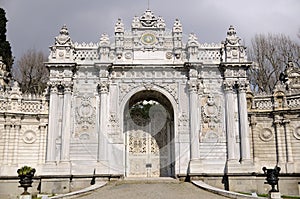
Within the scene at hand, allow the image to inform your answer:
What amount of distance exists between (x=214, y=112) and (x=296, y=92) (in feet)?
16.2

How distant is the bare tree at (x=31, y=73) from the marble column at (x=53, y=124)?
11.1 meters

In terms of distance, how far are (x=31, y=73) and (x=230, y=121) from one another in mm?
18631

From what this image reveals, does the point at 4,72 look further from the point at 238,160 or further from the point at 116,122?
the point at 238,160

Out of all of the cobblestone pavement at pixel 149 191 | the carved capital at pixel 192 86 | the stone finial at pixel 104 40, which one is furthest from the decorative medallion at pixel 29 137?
the carved capital at pixel 192 86

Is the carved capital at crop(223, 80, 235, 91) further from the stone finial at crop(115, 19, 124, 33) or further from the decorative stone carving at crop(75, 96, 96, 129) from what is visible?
the decorative stone carving at crop(75, 96, 96, 129)

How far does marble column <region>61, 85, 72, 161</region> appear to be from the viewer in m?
18.4

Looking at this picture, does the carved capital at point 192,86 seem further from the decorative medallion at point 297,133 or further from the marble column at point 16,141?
the marble column at point 16,141

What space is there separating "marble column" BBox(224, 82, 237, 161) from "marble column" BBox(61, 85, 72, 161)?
28.1 ft

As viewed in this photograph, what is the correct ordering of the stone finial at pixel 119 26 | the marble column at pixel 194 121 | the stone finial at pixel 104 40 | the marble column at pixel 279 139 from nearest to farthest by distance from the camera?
the marble column at pixel 194 121, the marble column at pixel 279 139, the stone finial at pixel 104 40, the stone finial at pixel 119 26

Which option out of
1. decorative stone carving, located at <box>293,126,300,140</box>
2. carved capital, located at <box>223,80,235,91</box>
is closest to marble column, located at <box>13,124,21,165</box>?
carved capital, located at <box>223,80,235,91</box>

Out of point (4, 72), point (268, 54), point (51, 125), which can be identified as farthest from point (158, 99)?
point (268, 54)

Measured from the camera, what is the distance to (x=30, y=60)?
3038 cm

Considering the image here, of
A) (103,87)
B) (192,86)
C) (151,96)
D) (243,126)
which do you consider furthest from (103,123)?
(243,126)

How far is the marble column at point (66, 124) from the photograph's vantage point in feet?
60.4
